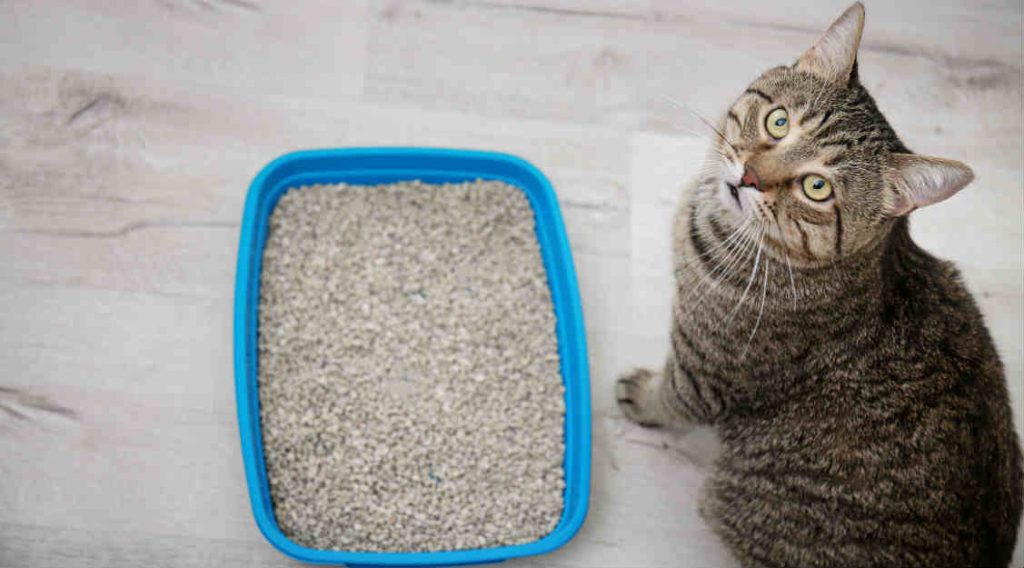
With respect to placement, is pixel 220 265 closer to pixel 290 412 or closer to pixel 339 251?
pixel 339 251

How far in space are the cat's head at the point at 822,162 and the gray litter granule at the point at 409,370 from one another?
24.4 inches

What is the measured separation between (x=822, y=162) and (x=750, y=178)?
102mm

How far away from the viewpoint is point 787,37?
6.60 ft

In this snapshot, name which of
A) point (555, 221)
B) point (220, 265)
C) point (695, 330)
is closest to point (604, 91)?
point (555, 221)

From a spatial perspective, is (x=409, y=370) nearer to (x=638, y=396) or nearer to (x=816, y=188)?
(x=638, y=396)

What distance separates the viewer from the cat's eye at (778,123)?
117 centimetres

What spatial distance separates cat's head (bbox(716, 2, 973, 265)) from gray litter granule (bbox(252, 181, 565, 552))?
2.03ft

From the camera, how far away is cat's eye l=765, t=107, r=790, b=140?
46.2 inches

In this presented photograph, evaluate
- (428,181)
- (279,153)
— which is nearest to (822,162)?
(428,181)

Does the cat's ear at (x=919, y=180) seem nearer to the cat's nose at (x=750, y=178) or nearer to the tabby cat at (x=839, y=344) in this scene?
the tabby cat at (x=839, y=344)

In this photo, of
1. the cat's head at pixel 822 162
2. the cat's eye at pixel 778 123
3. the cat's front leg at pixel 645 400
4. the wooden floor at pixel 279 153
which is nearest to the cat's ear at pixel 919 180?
the cat's head at pixel 822 162

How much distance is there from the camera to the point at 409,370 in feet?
5.36

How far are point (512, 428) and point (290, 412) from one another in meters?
0.45

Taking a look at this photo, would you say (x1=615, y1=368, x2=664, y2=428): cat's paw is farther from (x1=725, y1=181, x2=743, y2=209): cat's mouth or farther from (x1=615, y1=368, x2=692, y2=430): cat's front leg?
(x1=725, y1=181, x2=743, y2=209): cat's mouth
